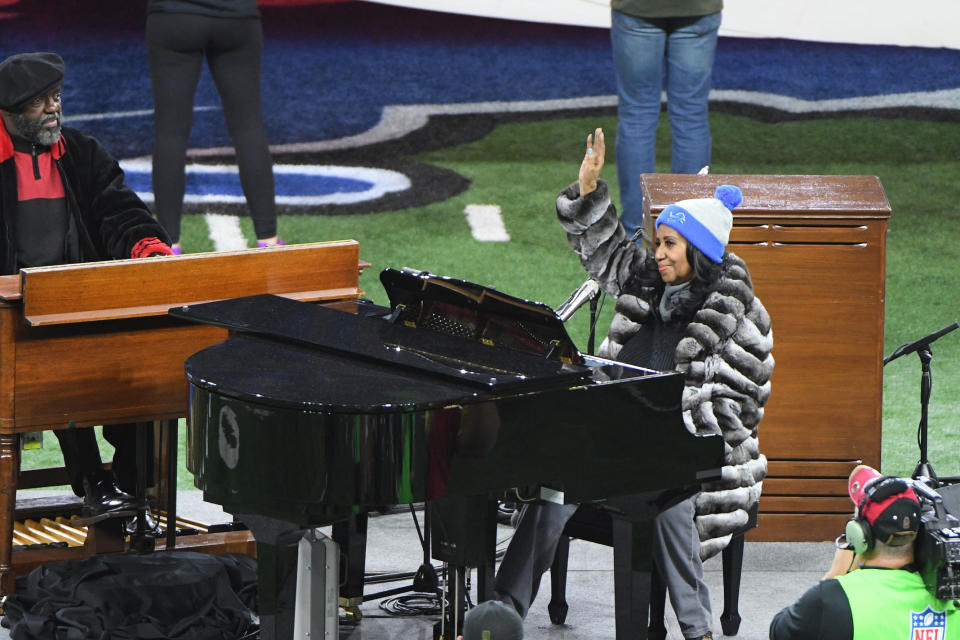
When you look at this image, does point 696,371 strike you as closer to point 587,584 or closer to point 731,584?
point 731,584

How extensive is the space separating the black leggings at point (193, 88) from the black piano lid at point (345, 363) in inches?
120

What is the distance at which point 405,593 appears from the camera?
5.60 metres

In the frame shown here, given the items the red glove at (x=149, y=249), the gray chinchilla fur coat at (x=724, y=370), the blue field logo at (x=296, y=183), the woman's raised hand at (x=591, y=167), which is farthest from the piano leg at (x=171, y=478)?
the blue field logo at (x=296, y=183)

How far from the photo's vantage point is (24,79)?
5.52 meters

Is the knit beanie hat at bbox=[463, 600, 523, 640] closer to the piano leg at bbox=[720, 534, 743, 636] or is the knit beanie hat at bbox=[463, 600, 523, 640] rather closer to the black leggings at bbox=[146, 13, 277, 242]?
the piano leg at bbox=[720, 534, 743, 636]

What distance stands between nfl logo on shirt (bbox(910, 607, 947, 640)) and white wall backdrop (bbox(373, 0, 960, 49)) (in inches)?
335

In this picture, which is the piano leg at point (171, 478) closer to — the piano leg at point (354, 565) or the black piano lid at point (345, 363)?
the piano leg at point (354, 565)

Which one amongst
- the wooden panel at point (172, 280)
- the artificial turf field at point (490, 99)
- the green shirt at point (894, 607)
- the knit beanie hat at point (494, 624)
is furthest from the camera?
the artificial turf field at point (490, 99)

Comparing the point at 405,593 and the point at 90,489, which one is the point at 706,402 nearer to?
the point at 405,593

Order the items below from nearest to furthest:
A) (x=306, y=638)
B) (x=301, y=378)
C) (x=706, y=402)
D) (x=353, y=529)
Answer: (x=301, y=378) < (x=306, y=638) < (x=706, y=402) < (x=353, y=529)

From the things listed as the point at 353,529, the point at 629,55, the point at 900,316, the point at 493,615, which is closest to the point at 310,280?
A: the point at 353,529

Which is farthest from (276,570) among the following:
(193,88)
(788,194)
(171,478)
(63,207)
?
(193,88)

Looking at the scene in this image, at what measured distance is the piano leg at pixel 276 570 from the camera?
163 inches

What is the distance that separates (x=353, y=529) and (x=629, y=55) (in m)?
3.66
